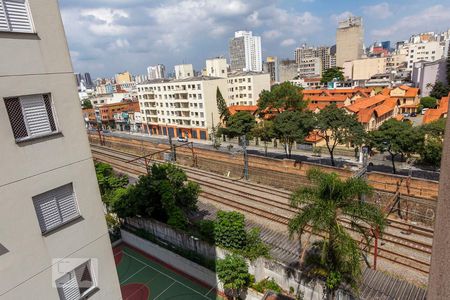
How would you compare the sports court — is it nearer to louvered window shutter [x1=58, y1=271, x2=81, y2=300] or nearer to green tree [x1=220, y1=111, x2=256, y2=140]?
louvered window shutter [x1=58, y1=271, x2=81, y2=300]

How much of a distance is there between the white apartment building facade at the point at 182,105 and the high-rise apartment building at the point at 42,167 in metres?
46.4

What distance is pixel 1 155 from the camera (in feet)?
17.8

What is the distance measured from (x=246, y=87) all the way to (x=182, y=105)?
1545cm

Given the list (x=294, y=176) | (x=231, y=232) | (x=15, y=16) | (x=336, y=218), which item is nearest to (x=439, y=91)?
(x=294, y=176)

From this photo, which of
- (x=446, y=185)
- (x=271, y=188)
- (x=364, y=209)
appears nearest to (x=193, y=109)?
Result: (x=271, y=188)

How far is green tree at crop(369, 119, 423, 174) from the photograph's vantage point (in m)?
28.5

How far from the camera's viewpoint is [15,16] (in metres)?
5.43

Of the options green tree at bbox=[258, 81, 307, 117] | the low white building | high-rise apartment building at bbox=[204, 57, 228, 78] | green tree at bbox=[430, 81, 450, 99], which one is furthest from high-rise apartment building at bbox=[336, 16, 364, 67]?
green tree at bbox=[258, 81, 307, 117]

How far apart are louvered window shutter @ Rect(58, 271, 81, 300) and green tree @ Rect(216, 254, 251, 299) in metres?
8.13

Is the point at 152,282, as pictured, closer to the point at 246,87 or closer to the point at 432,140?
the point at 432,140

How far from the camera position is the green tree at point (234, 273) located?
13.8 metres

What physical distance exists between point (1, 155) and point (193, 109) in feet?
175

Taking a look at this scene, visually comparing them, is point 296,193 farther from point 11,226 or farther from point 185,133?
point 185,133

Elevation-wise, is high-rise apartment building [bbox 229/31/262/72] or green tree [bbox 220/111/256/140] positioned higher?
high-rise apartment building [bbox 229/31/262/72]
